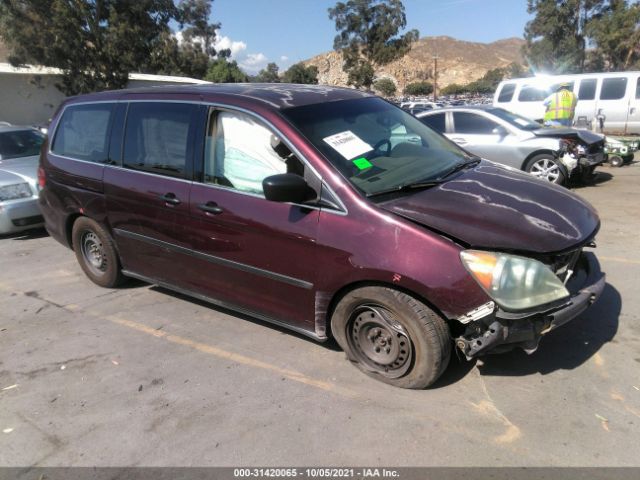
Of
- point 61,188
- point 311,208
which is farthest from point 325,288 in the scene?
point 61,188

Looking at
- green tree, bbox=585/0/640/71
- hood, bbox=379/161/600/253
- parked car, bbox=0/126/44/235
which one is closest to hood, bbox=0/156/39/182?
parked car, bbox=0/126/44/235

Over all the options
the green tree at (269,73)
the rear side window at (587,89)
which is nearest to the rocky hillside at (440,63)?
the green tree at (269,73)

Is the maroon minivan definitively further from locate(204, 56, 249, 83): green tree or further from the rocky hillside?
the rocky hillside

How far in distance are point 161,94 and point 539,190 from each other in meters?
3.07

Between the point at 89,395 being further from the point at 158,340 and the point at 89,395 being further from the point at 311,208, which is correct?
the point at 311,208

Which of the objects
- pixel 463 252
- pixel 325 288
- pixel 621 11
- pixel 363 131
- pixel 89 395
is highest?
pixel 621 11

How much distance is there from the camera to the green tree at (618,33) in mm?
36062

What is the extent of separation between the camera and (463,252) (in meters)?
2.77

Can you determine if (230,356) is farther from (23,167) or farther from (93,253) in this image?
(23,167)

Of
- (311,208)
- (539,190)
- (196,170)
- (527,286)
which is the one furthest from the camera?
(196,170)

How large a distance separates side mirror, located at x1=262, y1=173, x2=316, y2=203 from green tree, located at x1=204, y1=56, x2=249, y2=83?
5396 centimetres

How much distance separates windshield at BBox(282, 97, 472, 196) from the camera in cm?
331

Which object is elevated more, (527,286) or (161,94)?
(161,94)

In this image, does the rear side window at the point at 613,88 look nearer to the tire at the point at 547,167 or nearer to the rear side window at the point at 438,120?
the tire at the point at 547,167
